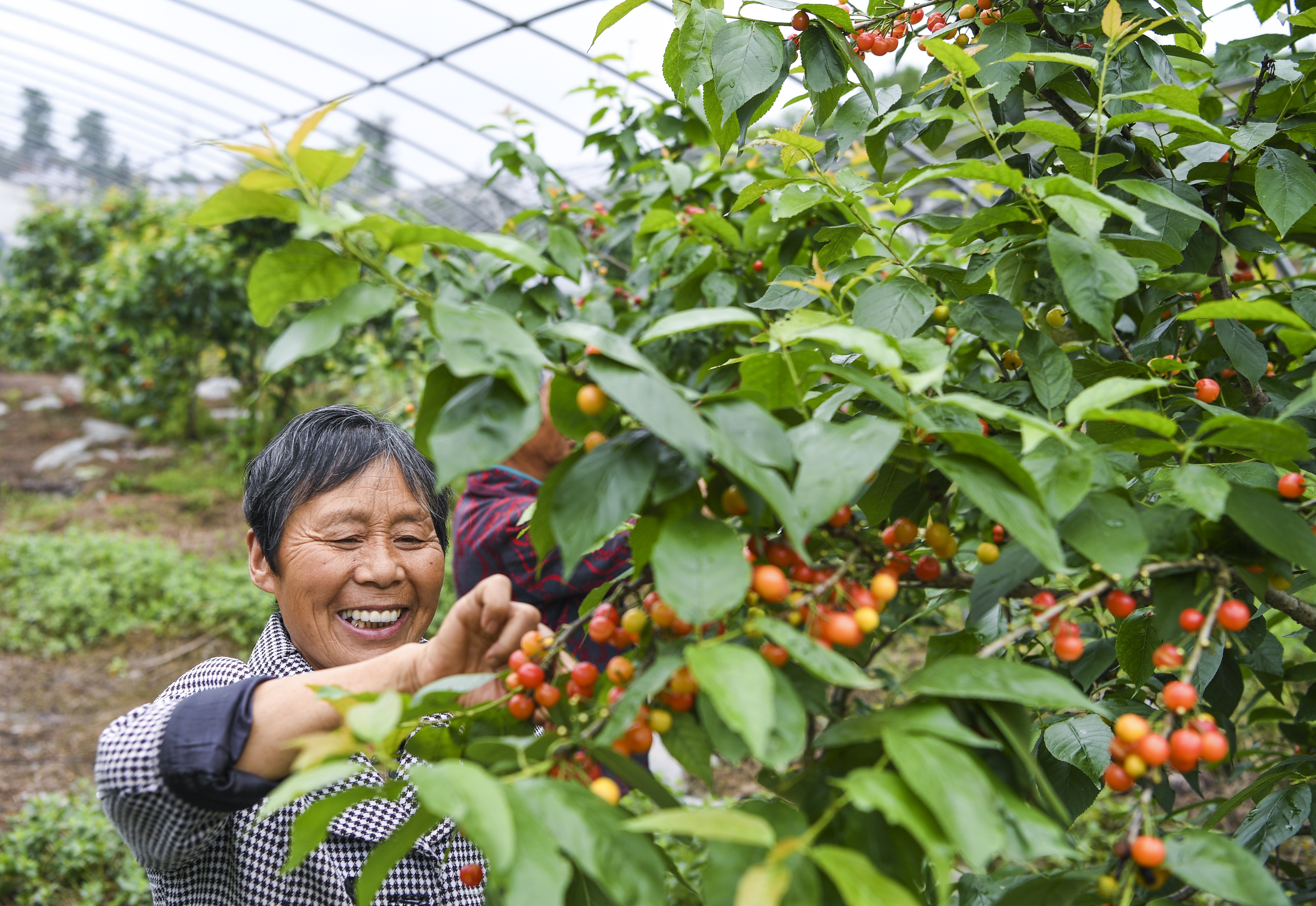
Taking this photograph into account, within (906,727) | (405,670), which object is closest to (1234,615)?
(906,727)

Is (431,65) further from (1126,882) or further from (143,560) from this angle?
(1126,882)

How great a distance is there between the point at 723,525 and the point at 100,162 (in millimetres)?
13443

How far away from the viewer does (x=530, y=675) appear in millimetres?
764

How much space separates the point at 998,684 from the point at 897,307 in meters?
0.53

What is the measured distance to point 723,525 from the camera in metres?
0.65

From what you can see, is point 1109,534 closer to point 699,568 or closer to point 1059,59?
point 699,568

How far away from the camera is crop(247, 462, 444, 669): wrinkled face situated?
54.6 inches

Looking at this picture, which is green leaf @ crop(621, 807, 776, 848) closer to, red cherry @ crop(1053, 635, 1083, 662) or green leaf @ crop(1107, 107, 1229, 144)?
red cherry @ crop(1053, 635, 1083, 662)

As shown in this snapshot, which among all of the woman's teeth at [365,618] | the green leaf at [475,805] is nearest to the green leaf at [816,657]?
the green leaf at [475,805]

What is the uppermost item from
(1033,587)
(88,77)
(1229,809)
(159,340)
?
(1033,587)

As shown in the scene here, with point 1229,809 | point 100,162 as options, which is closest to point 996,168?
point 1229,809

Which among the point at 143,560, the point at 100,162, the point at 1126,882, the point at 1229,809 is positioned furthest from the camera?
the point at 100,162

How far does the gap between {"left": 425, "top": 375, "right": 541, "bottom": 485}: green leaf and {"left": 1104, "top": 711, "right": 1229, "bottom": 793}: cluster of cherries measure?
0.50m

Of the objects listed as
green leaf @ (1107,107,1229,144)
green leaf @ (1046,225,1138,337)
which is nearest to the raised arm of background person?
green leaf @ (1046,225,1138,337)
